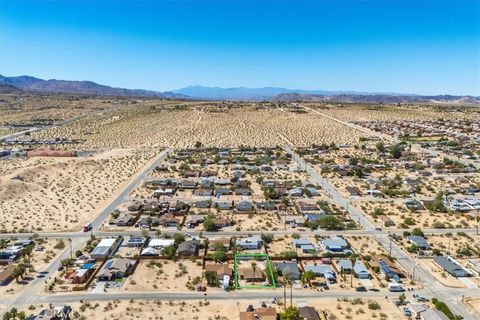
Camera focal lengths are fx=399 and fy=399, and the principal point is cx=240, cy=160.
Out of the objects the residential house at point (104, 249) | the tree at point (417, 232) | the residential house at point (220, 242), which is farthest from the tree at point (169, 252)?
the tree at point (417, 232)

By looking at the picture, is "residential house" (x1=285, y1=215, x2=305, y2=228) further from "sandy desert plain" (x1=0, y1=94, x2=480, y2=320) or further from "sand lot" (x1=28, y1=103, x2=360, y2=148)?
"sand lot" (x1=28, y1=103, x2=360, y2=148)

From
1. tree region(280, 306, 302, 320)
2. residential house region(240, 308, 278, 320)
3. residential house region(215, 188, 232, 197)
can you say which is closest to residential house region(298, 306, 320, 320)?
tree region(280, 306, 302, 320)

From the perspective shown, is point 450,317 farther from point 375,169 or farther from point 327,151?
point 327,151

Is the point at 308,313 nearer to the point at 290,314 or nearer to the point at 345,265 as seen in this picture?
the point at 290,314

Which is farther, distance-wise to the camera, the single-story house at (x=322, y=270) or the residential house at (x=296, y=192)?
the residential house at (x=296, y=192)

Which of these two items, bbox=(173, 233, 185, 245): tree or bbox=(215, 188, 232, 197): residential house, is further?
bbox=(215, 188, 232, 197): residential house

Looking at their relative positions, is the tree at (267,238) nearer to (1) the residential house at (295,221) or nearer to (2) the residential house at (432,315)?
(1) the residential house at (295,221)

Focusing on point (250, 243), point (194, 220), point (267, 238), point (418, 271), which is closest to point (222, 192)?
point (194, 220)
